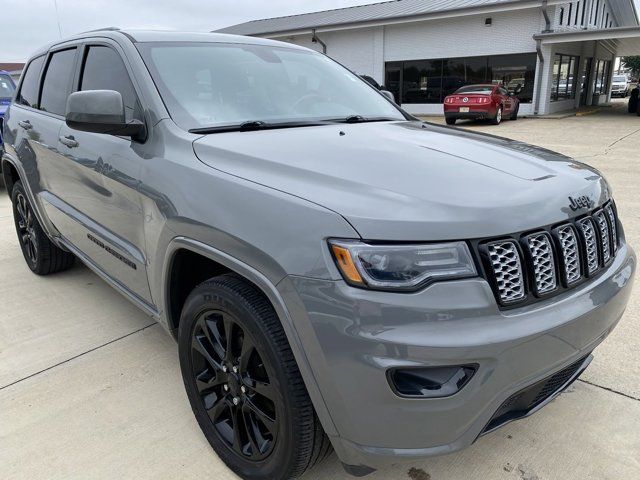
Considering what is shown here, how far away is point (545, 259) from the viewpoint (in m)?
1.77

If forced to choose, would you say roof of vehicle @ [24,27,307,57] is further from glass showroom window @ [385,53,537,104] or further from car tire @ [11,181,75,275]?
glass showroom window @ [385,53,537,104]

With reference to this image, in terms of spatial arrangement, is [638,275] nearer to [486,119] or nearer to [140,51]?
[140,51]

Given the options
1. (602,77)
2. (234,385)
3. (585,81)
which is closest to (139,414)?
(234,385)

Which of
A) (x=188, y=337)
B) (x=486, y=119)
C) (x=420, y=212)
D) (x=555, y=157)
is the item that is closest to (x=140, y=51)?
(x=188, y=337)

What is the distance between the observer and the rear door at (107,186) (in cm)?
256

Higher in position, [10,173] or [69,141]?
[69,141]

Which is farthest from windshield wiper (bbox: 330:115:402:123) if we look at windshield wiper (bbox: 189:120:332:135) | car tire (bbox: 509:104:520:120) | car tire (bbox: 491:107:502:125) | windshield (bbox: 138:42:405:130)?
car tire (bbox: 509:104:520:120)

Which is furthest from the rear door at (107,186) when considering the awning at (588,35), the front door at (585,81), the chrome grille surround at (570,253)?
the front door at (585,81)

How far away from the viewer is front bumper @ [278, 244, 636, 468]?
156cm

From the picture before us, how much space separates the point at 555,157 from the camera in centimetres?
244

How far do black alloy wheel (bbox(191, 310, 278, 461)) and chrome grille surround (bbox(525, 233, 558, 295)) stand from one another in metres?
0.97

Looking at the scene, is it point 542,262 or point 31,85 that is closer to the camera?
point 542,262

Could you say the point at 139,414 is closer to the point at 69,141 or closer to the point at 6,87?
the point at 69,141

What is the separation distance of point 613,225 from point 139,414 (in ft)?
7.79
